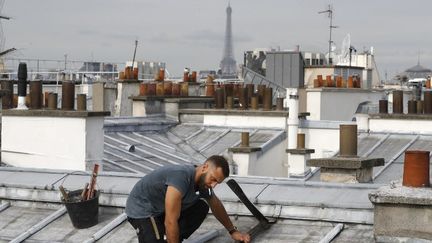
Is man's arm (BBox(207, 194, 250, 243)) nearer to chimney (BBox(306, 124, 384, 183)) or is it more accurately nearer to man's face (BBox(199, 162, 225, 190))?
man's face (BBox(199, 162, 225, 190))

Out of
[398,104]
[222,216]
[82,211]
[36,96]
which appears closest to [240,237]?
[222,216]

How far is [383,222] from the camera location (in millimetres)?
8016

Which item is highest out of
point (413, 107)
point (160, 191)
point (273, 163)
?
point (413, 107)

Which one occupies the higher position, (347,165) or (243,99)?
(243,99)

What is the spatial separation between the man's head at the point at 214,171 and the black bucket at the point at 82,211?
2317mm

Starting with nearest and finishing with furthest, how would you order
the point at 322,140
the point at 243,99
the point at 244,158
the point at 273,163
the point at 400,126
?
the point at 244,158, the point at 400,126, the point at 273,163, the point at 322,140, the point at 243,99

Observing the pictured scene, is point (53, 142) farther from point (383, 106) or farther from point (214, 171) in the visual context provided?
point (383, 106)

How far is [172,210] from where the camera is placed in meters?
8.24

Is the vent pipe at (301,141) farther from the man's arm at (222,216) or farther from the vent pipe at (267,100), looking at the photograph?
the man's arm at (222,216)

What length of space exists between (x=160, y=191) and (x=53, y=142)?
10025mm

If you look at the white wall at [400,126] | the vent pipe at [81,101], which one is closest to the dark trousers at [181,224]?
the vent pipe at [81,101]

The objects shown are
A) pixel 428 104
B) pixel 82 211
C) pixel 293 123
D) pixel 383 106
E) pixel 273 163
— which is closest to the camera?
pixel 82 211

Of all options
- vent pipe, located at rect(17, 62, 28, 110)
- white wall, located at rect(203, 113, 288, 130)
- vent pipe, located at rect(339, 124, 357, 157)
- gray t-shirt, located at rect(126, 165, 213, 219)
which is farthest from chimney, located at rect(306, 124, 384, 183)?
white wall, located at rect(203, 113, 288, 130)

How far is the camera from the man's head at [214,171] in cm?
826
